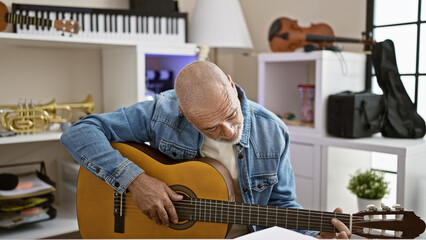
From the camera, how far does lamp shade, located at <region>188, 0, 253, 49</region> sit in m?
2.75

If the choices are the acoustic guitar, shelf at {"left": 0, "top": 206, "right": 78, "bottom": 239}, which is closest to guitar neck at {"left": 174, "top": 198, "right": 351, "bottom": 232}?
the acoustic guitar

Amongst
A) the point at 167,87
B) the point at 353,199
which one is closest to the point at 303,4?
the point at 167,87

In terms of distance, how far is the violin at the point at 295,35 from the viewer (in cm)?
248

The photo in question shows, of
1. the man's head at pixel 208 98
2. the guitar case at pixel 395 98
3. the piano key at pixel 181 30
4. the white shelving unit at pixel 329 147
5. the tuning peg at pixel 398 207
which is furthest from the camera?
the piano key at pixel 181 30

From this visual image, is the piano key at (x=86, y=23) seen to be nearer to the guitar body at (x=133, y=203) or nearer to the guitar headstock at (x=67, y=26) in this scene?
the guitar headstock at (x=67, y=26)

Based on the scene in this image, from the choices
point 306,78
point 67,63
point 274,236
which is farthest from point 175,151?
point 306,78

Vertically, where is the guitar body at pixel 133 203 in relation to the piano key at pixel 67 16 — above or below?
below

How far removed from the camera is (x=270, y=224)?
1.40 meters

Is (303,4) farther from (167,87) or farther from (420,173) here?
(420,173)

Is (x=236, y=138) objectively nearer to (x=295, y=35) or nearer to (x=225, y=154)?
(x=225, y=154)

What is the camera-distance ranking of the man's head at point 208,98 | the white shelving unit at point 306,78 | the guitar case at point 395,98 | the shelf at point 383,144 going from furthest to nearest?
the white shelving unit at point 306,78, the guitar case at point 395,98, the shelf at point 383,144, the man's head at point 208,98

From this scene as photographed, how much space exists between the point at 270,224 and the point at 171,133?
1.68 ft

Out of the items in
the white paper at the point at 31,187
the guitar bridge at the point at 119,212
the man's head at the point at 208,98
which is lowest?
the white paper at the point at 31,187

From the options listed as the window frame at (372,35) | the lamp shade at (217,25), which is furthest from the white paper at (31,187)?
the window frame at (372,35)
